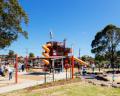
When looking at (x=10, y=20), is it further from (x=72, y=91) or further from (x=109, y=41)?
(x=109, y=41)

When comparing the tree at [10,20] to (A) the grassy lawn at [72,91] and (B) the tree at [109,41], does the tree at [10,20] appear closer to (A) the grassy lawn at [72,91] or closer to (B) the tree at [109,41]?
(A) the grassy lawn at [72,91]

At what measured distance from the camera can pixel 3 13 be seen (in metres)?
26.4

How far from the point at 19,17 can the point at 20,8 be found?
1.00 meters

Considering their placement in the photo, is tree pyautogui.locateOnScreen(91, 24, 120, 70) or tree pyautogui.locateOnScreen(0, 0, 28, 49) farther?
tree pyautogui.locateOnScreen(91, 24, 120, 70)

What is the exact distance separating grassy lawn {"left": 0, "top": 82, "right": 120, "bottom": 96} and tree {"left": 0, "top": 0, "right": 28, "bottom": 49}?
983 centimetres

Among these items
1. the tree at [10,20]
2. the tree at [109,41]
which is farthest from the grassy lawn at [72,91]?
the tree at [109,41]

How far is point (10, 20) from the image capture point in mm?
27844

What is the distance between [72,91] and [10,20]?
1207 centimetres

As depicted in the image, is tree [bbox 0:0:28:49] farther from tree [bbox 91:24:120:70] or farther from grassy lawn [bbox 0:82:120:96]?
tree [bbox 91:24:120:70]

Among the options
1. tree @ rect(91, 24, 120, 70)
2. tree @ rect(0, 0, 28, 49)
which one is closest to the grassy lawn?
tree @ rect(0, 0, 28, 49)

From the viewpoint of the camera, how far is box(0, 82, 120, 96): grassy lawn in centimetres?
1711

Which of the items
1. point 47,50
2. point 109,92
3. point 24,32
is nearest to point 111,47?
point 47,50

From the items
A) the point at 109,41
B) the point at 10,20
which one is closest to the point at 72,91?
the point at 10,20

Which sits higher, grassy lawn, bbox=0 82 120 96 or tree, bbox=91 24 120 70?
tree, bbox=91 24 120 70
